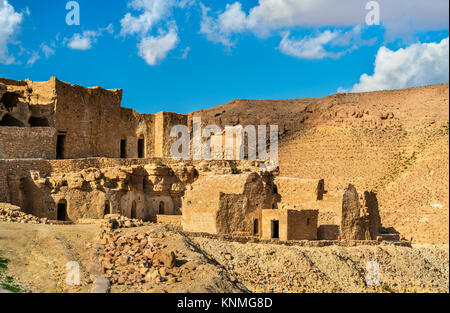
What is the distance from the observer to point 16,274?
47.6 feet

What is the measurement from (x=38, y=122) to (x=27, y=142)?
9.62 ft

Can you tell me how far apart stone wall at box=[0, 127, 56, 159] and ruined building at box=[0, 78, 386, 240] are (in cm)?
5

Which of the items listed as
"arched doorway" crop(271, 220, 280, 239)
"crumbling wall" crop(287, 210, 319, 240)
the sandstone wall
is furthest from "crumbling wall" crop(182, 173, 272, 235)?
"crumbling wall" crop(287, 210, 319, 240)

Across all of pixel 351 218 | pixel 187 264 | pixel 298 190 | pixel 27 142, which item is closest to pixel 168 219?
pixel 298 190

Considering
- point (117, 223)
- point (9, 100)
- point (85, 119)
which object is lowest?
point (117, 223)

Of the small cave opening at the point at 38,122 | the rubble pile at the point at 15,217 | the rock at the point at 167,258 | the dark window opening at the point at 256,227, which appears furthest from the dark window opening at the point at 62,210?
the rock at the point at 167,258

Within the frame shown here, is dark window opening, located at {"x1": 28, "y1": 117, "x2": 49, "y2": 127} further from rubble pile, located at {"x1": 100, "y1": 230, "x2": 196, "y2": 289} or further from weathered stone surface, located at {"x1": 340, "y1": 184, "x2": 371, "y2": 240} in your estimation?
weathered stone surface, located at {"x1": 340, "y1": 184, "x2": 371, "y2": 240}

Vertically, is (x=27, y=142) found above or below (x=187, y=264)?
above

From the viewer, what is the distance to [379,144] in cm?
6544

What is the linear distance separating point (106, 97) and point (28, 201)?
9853mm

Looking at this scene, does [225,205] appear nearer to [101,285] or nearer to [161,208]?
[161,208]

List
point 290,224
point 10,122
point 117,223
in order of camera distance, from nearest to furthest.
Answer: point 117,223 < point 290,224 < point 10,122

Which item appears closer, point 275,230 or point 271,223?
point 271,223
